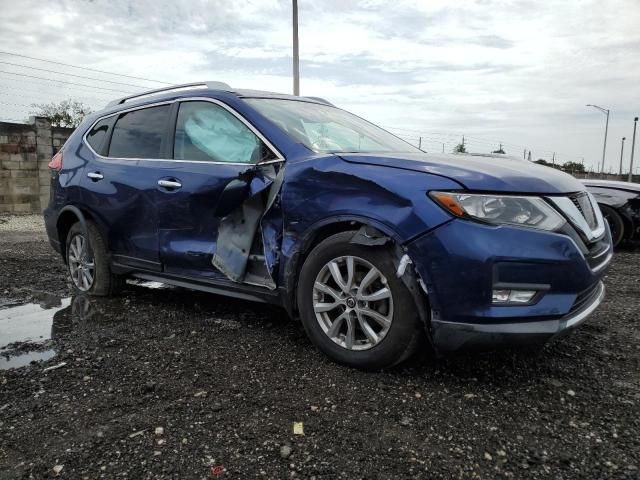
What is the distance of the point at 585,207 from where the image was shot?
3.10 metres

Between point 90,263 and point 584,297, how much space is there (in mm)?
3990

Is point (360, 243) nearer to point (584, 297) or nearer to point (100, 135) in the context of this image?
point (584, 297)

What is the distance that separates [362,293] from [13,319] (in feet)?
9.98

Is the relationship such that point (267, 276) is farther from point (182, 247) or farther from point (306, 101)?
point (306, 101)

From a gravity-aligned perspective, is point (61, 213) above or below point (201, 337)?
above

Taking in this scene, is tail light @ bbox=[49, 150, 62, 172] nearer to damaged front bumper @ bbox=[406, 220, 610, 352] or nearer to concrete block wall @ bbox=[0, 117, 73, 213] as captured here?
damaged front bumper @ bbox=[406, 220, 610, 352]

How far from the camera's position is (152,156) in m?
4.19

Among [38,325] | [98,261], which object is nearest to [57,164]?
[98,261]

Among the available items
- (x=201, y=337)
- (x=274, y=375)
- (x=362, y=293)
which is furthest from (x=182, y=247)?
(x=362, y=293)

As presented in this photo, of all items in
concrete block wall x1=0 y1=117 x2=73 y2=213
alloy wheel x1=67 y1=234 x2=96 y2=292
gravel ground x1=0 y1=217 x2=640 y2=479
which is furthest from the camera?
Answer: concrete block wall x1=0 y1=117 x2=73 y2=213

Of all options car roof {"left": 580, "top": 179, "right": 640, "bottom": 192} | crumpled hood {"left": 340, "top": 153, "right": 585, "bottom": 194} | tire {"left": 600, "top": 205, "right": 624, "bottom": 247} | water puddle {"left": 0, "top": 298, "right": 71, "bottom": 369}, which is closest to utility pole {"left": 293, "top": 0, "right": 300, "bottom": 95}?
car roof {"left": 580, "top": 179, "right": 640, "bottom": 192}

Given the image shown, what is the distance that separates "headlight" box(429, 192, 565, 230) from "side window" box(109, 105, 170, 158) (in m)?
2.45

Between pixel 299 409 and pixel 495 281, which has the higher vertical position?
pixel 495 281

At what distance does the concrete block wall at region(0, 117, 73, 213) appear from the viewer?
13688 millimetres
